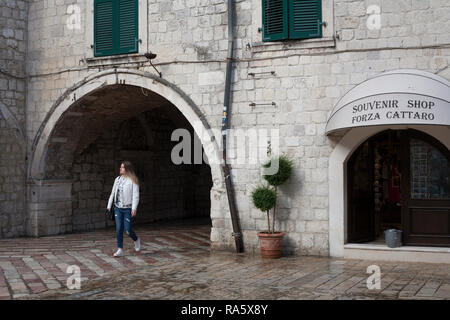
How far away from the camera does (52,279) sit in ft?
23.8

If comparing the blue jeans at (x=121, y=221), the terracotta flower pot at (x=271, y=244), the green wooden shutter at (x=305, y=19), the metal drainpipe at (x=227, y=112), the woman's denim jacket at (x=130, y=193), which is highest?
the green wooden shutter at (x=305, y=19)

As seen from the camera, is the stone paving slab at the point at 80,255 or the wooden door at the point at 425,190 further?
the wooden door at the point at 425,190

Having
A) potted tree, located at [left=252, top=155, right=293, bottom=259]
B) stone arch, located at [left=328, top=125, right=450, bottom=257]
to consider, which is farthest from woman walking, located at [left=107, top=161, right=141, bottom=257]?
stone arch, located at [left=328, top=125, right=450, bottom=257]

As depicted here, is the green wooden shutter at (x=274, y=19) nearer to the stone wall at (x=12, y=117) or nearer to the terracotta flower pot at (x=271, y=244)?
the terracotta flower pot at (x=271, y=244)

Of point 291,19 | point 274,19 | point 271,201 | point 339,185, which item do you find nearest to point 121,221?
point 271,201

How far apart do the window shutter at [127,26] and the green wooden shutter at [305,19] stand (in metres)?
3.15

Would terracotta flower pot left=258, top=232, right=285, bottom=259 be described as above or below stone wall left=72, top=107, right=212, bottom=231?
below

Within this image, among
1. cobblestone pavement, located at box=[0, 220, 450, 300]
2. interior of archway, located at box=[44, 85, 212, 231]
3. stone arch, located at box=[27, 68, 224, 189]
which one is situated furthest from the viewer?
interior of archway, located at box=[44, 85, 212, 231]

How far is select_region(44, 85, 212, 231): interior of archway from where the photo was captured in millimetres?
11773

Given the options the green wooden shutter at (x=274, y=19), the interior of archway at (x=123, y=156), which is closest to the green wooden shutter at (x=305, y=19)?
the green wooden shutter at (x=274, y=19)

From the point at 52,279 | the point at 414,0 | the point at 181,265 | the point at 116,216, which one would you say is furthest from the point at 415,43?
the point at 52,279

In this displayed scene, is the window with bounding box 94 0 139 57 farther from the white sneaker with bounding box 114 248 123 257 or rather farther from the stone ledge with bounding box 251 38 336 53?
the white sneaker with bounding box 114 248 123 257

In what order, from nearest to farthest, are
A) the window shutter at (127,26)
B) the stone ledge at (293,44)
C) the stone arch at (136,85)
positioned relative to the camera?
1. the stone ledge at (293,44)
2. the stone arch at (136,85)
3. the window shutter at (127,26)

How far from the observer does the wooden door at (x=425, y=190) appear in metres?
8.62
